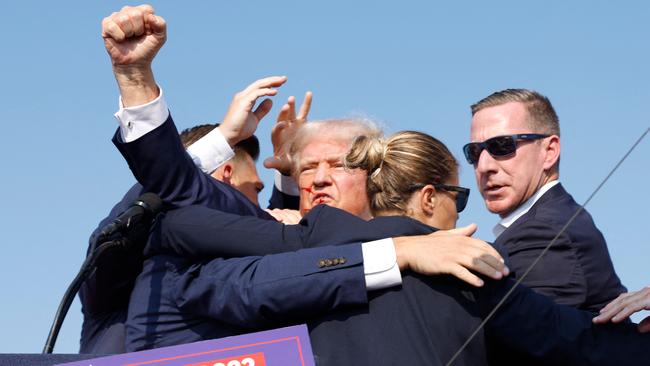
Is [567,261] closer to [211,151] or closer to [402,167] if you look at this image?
[402,167]

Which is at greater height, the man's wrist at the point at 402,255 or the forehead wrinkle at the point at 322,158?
the man's wrist at the point at 402,255

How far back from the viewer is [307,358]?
9.68ft

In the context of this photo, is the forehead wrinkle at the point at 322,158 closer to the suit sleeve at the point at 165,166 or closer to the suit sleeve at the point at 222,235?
the suit sleeve at the point at 165,166

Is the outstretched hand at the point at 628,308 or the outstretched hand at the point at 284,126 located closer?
the outstretched hand at the point at 628,308

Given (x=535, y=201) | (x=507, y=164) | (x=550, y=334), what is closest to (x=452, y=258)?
(x=550, y=334)

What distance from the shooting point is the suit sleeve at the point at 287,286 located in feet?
11.3

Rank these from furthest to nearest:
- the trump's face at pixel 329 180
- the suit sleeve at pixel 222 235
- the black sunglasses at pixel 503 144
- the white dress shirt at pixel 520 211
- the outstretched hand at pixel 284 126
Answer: the outstretched hand at pixel 284 126
the black sunglasses at pixel 503 144
the white dress shirt at pixel 520 211
the trump's face at pixel 329 180
the suit sleeve at pixel 222 235

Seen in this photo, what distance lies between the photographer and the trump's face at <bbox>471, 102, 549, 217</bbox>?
211 inches

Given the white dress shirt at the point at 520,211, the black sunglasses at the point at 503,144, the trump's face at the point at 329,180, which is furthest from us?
the black sunglasses at the point at 503,144

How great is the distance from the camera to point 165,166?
4059 mm

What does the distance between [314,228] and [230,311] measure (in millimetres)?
411

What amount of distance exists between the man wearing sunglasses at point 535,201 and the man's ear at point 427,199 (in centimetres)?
60

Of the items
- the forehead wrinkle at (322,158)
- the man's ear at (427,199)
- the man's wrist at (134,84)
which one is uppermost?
the man's wrist at (134,84)

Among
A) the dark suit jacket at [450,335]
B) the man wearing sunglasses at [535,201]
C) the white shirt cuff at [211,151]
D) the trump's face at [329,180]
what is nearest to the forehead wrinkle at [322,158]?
the trump's face at [329,180]
